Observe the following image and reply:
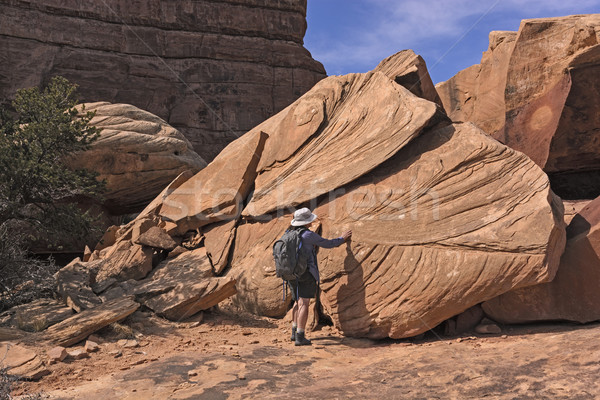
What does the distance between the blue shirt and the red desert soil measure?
0.99 meters

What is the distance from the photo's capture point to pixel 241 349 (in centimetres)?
616

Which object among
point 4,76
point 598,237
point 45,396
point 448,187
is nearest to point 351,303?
point 448,187

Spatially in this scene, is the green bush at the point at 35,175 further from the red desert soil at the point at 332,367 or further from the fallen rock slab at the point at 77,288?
the red desert soil at the point at 332,367

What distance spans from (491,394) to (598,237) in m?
3.46

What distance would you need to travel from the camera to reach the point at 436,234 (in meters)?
6.54

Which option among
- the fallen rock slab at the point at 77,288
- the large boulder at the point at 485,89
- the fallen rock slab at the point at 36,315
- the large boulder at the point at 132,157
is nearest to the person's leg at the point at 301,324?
the fallen rock slab at the point at 77,288

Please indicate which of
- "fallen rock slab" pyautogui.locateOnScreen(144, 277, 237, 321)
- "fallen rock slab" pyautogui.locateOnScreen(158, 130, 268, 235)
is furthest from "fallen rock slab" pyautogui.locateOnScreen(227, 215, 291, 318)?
"fallen rock slab" pyautogui.locateOnScreen(158, 130, 268, 235)

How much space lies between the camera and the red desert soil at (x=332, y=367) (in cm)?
420

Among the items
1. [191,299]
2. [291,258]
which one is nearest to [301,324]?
[291,258]

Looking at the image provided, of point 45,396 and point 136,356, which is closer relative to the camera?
point 45,396

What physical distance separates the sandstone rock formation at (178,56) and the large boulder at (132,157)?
32.0ft

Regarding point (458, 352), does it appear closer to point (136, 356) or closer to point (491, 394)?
point (491, 394)

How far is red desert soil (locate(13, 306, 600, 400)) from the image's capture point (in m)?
4.20

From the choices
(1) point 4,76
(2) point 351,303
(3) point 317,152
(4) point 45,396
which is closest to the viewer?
(4) point 45,396
